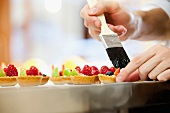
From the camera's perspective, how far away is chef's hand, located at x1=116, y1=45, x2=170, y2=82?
2.15ft

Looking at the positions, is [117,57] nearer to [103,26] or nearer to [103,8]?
[103,26]

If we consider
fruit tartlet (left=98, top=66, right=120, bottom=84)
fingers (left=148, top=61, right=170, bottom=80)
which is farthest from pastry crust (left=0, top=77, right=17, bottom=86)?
fingers (left=148, top=61, right=170, bottom=80)

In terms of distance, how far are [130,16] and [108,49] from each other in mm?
570

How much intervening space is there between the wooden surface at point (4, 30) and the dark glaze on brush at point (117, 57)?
7.22ft

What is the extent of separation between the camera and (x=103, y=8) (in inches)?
43.1

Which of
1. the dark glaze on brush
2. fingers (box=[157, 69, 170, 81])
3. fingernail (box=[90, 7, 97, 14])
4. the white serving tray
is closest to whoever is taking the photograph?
the white serving tray

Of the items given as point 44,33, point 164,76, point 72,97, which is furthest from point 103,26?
point 44,33

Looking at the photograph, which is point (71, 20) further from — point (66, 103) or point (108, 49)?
point (66, 103)

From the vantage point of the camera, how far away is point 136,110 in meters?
0.54

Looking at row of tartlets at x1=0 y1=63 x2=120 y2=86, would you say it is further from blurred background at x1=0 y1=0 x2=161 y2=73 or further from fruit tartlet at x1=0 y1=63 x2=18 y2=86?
blurred background at x1=0 y1=0 x2=161 y2=73

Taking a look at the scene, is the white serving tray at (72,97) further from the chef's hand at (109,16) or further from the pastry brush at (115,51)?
the chef's hand at (109,16)

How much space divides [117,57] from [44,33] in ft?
6.87

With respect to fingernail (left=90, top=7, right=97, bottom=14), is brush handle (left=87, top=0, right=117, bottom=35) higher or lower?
lower

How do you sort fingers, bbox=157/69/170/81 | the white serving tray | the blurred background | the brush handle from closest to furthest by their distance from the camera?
the white serving tray, fingers, bbox=157/69/170/81, the brush handle, the blurred background
